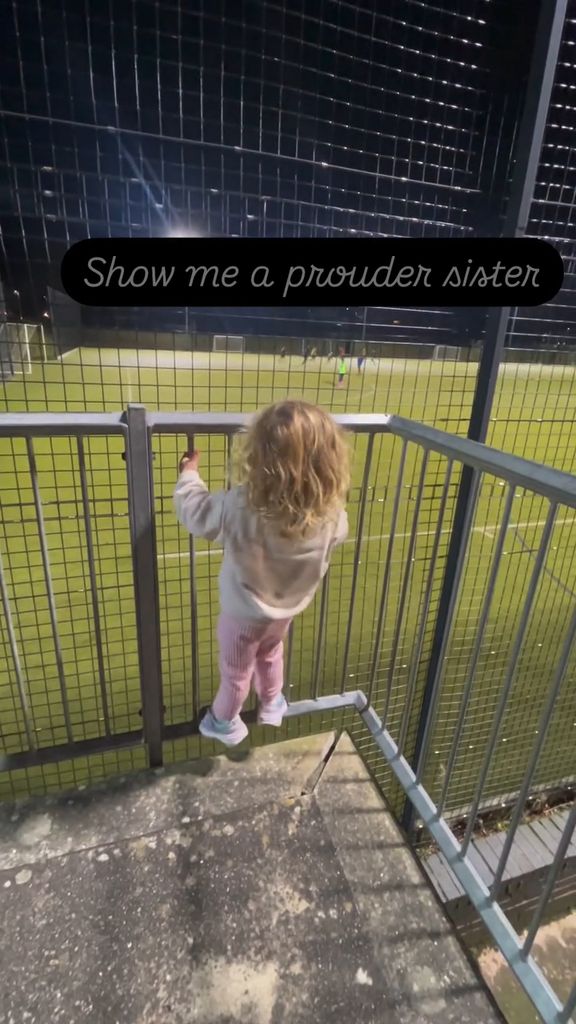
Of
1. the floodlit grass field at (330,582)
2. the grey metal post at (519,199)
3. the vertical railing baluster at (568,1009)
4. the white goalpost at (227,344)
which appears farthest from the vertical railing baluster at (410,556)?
the white goalpost at (227,344)

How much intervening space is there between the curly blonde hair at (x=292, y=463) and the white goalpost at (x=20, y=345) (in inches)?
65.7

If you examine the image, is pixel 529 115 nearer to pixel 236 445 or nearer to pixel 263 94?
pixel 263 94

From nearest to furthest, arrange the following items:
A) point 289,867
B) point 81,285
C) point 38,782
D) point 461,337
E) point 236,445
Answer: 1. point 236,445
2. point 289,867
3. point 81,285
4. point 461,337
5. point 38,782

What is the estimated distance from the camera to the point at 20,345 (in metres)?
2.28

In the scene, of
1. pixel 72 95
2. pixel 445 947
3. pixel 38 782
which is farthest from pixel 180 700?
pixel 72 95

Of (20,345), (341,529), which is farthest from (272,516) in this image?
(20,345)

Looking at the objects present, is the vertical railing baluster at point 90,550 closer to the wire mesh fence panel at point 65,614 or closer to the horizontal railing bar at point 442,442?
the wire mesh fence panel at point 65,614

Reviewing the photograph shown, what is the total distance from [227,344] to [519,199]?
58.7 inches

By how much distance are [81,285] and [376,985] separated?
1.90 m

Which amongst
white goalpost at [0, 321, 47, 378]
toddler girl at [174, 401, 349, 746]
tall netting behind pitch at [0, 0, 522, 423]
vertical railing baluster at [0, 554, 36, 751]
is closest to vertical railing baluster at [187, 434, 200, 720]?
toddler girl at [174, 401, 349, 746]

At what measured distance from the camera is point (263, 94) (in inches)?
66.6

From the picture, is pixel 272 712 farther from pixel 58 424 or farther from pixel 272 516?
pixel 58 424

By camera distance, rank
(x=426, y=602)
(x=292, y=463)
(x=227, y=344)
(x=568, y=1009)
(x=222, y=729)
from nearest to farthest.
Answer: (x=568, y=1009)
(x=292, y=463)
(x=426, y=602)
(x=222, y=729)
(x=227, y=344)

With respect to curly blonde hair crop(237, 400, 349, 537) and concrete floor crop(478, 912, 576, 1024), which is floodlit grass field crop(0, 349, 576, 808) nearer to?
curly blonde hair crop(237, 400, 349, 537)
